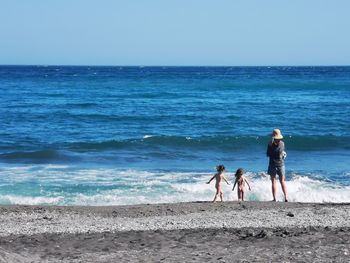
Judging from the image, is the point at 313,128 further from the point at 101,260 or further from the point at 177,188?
the point at 101,260

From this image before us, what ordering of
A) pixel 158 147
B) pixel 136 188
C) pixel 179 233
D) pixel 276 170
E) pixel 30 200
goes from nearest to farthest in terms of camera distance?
pixel 179 233 → pixel 276 170 → pixel 30 200 → pixel 136 188 → pixel 158 147

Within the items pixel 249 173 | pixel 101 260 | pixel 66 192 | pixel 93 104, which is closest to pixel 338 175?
pixel 249 173

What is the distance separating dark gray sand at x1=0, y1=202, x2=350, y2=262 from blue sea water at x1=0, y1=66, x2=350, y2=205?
10.4 ft

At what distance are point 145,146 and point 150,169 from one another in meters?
5.13

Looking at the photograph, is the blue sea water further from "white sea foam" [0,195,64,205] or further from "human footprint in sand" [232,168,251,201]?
"human footprint in sand" [232,168,251,201]

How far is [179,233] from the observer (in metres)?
11.2

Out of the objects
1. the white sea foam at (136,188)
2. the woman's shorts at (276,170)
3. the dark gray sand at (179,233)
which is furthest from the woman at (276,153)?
the white sea foam at (136,188)

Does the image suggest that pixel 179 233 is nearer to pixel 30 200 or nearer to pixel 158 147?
pixel 30 200

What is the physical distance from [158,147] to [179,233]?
15.0 m

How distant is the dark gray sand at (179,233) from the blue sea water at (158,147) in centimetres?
316

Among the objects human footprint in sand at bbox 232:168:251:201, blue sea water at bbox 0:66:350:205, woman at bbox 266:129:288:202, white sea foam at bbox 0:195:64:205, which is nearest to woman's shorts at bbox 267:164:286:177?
woman at bbox 266:129:288:202

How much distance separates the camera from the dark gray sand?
9742mm

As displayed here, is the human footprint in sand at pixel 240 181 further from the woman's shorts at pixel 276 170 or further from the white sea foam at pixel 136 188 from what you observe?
the white sea foam at pixel 136 188

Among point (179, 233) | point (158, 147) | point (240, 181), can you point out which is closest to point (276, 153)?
point (240, 181)
